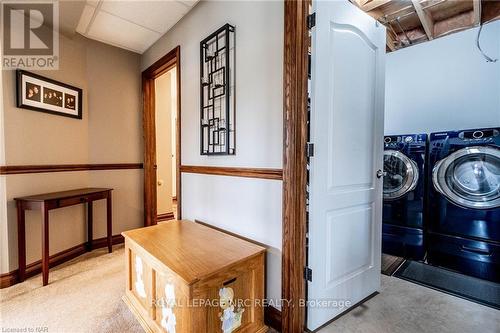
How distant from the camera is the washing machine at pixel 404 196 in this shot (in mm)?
2330

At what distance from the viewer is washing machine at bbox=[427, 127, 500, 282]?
1.96 meters

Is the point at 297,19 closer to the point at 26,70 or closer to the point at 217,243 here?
the point at 217,243

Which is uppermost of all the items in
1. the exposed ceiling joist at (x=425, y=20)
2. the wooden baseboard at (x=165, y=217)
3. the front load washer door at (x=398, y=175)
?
the exposed ceiling joist at (x=425, y=20)

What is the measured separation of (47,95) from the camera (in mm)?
2256

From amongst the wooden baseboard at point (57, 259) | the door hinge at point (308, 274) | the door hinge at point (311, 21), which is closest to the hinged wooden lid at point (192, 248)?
the door hinge at point (308, 274)

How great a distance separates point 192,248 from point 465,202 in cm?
225

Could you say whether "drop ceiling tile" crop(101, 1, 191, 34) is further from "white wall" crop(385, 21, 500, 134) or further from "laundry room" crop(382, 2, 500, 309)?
"white wall" crop(385, 21, 500, 134)

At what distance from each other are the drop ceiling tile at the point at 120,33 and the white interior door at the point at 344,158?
1.92 m

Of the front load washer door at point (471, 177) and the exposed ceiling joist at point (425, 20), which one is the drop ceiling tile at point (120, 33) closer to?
the exposed ceiling joist at point (425, 20)

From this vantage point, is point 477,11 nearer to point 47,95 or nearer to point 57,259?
point 47,95

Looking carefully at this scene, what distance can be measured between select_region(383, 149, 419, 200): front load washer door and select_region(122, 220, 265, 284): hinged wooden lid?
1.76 meters

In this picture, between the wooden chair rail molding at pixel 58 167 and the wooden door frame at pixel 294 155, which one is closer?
the wooden door frame at pixel 294 155

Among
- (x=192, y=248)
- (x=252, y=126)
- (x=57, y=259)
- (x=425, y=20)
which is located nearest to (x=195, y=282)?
(x=192, y=248)

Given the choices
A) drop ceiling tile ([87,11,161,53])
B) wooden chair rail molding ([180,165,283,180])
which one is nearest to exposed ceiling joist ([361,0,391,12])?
wooden chair rail molding ([180,165,283,180])
